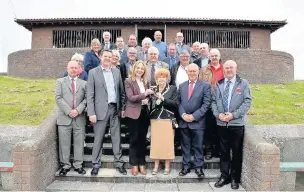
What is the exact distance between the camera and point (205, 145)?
6.59 meters

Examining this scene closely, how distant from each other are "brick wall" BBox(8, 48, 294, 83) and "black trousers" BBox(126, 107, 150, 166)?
1269 centimetres

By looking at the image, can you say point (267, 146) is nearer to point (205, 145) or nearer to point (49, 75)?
point (205, 145)

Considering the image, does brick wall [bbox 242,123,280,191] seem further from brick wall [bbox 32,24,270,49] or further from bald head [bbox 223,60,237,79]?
brick wall [bbox 32,24,270,49]

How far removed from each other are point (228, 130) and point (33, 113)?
6.08 m

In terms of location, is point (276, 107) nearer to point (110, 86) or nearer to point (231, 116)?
point (231, 116)

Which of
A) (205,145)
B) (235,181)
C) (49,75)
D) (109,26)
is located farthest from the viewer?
(109,26)

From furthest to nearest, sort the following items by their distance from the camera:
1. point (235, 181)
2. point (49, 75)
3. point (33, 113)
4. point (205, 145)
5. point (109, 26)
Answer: point (109, 26), point (49, 75), point (33, 113), point (205, 145), point (235, 181)

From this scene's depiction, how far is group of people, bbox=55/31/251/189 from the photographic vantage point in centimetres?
567

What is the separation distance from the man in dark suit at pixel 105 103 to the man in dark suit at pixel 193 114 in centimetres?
120

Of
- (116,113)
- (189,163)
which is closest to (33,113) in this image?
(116,113)

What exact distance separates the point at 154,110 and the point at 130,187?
149 centimetres

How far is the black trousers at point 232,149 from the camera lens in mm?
5609

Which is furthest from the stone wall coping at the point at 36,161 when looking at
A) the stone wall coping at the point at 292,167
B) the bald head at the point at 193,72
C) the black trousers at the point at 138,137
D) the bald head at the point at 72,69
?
the stone wall coping at the point at 292,167

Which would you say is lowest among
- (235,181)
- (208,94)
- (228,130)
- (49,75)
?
(235,181)
